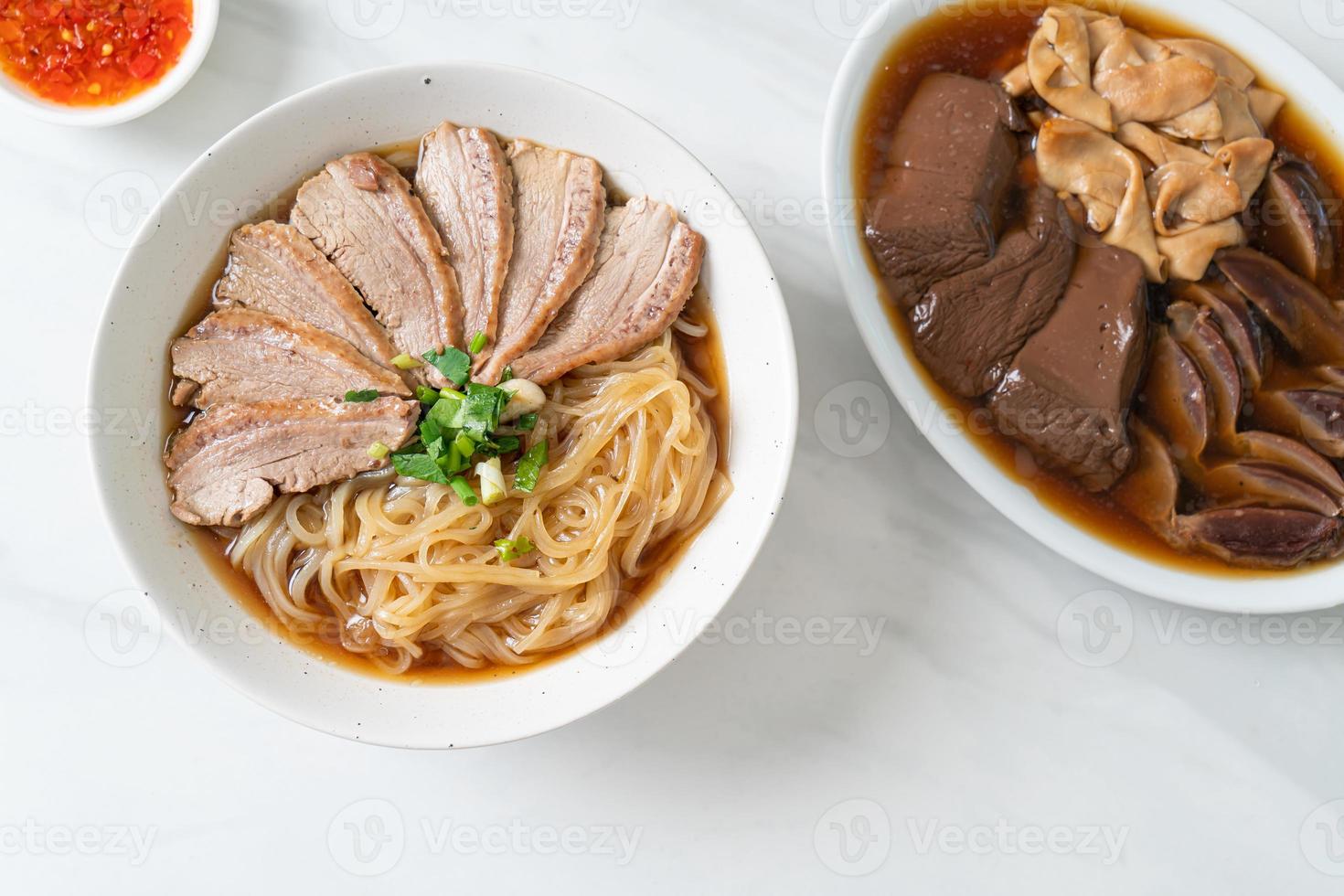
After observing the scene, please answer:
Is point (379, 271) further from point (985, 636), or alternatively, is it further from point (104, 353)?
point (985, 636)

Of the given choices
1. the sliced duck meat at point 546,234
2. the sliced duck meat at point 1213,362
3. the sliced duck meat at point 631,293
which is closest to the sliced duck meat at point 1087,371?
the sliced duck meat at point 1213,362

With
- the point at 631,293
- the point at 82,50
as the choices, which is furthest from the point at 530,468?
the point at 82,50

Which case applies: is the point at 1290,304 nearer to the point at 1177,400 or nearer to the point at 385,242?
the point at 1177,400

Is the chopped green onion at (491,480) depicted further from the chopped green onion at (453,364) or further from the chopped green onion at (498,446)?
the chopped green onion at (453,364)

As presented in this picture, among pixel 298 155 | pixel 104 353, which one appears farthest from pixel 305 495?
pixel 298 155

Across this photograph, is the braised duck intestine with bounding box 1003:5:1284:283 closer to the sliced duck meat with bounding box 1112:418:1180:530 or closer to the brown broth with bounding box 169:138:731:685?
the sliced duck meat with bounding box 1112:418:1180:530

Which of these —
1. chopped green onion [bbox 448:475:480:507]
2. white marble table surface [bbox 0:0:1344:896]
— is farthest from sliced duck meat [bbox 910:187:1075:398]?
chopped green onion [bbox 448:475:480:507]
